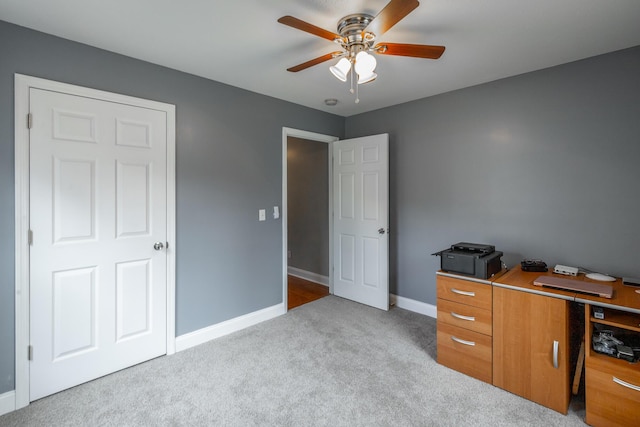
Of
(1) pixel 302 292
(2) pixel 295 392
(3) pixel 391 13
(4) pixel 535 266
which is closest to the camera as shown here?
(3) pixel 391 13

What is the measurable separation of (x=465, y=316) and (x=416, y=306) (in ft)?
3.93

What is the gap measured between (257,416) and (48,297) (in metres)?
1.58

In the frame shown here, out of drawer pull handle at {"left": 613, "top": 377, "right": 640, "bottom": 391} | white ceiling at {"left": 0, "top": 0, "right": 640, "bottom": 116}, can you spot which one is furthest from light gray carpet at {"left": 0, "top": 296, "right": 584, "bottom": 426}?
white ceiling at {"left": 0, "top": 0, "right": 640, "bottom": 116}

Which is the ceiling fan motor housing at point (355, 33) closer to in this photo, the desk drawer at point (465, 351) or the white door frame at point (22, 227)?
the white door frame at point (22, 227)

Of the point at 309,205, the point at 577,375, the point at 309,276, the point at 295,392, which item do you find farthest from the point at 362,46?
the point at 309,276

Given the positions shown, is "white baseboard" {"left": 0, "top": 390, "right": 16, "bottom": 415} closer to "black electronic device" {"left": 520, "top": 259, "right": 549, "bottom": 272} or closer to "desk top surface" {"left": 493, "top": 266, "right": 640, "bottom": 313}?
"desk top surface" {"left": 493, "top": 266, "right": 640, "bottom": 313}

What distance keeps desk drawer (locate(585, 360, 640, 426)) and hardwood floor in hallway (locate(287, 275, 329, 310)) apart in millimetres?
2635

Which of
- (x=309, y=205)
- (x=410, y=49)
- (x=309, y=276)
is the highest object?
(x=410, y=49)

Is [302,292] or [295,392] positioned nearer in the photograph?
[295,392]

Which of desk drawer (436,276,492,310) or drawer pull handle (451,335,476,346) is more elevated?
desk drawer (436,276,492,310)

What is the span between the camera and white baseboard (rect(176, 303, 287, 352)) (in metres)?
2.68

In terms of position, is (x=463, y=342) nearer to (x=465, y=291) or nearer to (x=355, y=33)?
(x=465, y=291)

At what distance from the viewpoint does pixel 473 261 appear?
2.25m

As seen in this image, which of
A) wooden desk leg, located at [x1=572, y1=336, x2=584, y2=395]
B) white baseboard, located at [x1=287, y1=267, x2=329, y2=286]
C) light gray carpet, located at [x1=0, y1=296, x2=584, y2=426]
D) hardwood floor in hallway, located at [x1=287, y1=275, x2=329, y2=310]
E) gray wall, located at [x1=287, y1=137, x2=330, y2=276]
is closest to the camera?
light gray carpet, located at [x1=0, y1=296, x2=584, y2=426]
